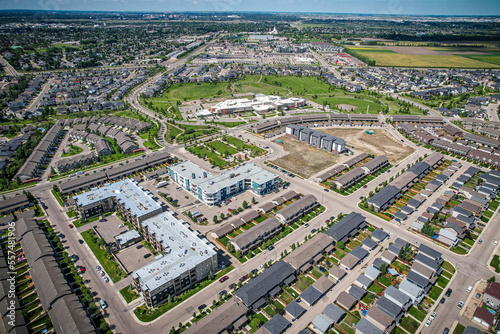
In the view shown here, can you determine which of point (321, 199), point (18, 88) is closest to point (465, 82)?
point (321, 199)

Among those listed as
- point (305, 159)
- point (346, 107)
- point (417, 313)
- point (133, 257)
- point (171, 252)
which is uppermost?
point (346, 107)

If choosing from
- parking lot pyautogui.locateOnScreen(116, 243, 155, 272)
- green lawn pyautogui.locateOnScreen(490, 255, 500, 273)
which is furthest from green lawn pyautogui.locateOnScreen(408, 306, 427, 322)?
parking lot pyautogui.locateOnScreen(116, 243, 155, 272)

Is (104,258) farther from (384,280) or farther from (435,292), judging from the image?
(435,292)

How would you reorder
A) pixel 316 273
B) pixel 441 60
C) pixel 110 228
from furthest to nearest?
pixel 441 60
pixel 110 228
pixel 316 273

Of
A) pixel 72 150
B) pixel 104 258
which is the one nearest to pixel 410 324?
pixel 104 258

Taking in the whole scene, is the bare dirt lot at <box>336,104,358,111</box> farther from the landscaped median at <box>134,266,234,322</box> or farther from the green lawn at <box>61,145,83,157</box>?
the landscaped median at <box>134,266,234,322</box>

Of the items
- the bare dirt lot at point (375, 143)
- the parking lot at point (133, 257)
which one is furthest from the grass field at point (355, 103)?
the parking lot at point (133, 257)

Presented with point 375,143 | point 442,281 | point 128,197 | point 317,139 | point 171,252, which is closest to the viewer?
point 442,281
